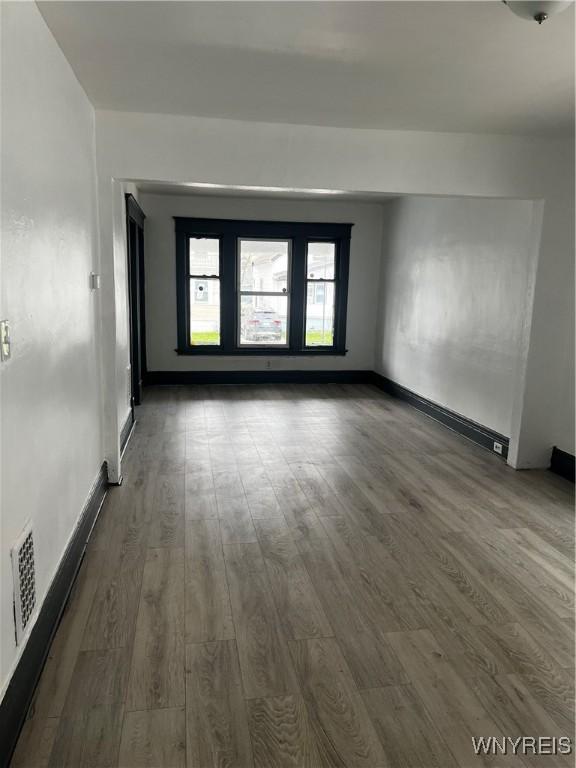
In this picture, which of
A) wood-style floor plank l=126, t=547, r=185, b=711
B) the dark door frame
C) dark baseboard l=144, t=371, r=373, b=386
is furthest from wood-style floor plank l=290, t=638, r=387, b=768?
dark baseboard l=144, t=371, r=373, b=386

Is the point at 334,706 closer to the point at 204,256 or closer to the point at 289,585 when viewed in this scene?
the point at 289,585

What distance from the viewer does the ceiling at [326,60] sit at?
225 centimetres

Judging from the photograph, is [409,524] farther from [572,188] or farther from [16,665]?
[572,188]

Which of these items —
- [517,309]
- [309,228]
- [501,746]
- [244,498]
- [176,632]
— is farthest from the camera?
[309,228]

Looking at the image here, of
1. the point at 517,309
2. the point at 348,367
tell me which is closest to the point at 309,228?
the point at 348,367

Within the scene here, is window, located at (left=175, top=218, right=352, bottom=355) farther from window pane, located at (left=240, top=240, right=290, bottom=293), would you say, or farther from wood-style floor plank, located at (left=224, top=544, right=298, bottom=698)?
wood-style floor plank, located at (left=224, top=544, right=298, bottom=698)

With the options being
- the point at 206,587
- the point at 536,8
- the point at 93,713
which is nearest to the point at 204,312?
Result: the point at 206,587

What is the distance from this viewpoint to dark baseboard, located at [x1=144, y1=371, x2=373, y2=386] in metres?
7.91

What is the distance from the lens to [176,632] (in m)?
A: 2.36

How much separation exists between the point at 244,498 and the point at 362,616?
4.83 feet

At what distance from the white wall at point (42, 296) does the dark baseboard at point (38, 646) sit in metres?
0.07

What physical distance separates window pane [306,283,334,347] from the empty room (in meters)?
2.44

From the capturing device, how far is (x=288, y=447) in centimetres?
504

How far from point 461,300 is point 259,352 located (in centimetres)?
329
